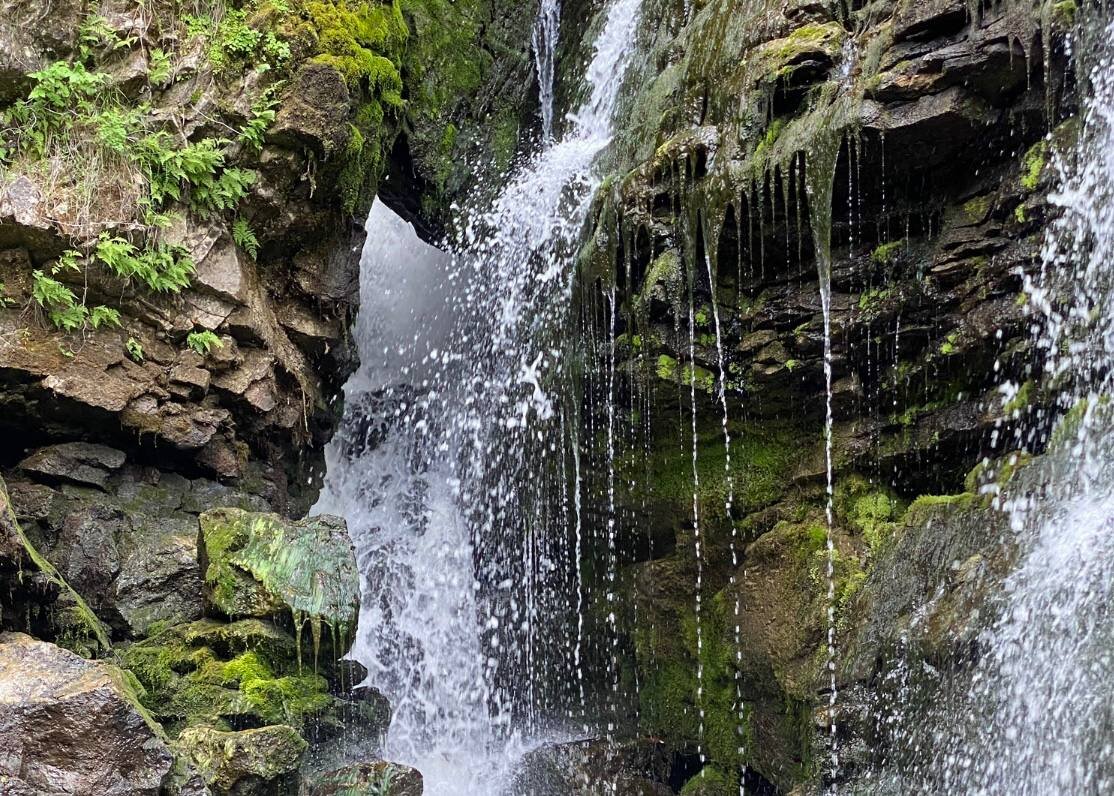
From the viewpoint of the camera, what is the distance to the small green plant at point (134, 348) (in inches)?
332

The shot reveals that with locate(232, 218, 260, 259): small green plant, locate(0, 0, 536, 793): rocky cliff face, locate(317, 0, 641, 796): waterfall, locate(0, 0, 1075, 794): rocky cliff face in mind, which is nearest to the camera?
locate(0, 0, 1075, 794): rocky cliff face

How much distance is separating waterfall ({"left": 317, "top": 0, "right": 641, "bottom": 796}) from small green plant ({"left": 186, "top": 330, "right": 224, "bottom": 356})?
10.5 feet

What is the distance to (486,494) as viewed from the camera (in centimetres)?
1101

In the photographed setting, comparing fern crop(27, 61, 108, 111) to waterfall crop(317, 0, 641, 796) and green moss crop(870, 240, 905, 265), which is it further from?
green moss crop(870, 240, 905, 265)

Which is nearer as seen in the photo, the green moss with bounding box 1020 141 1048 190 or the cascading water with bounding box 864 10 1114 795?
the cascading water with bounding box 864 10 1114 795

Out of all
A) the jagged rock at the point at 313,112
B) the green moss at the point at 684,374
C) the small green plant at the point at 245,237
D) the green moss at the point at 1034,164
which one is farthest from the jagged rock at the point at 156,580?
the green moss at the point at 1034,164

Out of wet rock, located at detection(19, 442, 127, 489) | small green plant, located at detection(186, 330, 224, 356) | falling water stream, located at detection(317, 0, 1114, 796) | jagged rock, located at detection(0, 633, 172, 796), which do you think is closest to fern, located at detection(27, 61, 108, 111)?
small green plant, located at detection(186, 330, 224, 356)

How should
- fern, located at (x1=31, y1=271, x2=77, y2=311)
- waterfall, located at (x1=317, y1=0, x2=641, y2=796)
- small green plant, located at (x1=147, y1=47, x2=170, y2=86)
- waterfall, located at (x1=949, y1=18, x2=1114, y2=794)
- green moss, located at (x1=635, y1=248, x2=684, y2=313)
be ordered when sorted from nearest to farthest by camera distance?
1. waterfall, located at (x1=949, y1=18, x2=1114, y2=794)
2. fern, located at (x1=31, y1=271, x2=77, y2=311)
3. green moss, located at (x1=635, y1=248, x2=684, y2=313)
4. small green plant, located at (x1=147, y1=47, x2=170, y2=86)
5. waterfall, located at (x1=317, y1=0, x2=641, y2=796)

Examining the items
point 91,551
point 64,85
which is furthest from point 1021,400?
point 64,85

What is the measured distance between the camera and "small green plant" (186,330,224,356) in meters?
8.68

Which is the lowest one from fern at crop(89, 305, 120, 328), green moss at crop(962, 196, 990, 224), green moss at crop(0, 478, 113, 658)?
green moss at crop(0, 478, 113, 658)

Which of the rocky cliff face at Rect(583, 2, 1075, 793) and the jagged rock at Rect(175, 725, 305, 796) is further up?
the rocky cliff face at Rect(583, 2, 1075, 793)

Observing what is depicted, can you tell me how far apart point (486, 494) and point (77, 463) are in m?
4.38

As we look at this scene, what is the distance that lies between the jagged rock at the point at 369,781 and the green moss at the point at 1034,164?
647 cm
